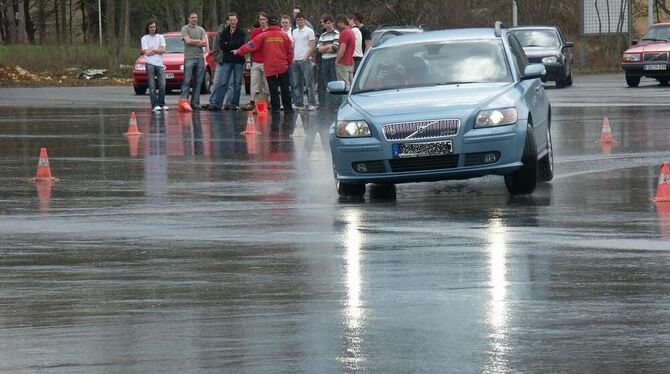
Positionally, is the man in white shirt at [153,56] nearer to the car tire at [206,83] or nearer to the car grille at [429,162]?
Result: the car tire at [206,83]

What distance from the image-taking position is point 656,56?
41.6 metres

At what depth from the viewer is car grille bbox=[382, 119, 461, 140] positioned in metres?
14.4

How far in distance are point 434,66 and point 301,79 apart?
49.9 feet

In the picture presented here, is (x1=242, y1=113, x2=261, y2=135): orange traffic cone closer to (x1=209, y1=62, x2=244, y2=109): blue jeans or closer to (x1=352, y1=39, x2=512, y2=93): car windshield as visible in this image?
(x1=209, y1=62, x2=244, y2=109): blue jeans

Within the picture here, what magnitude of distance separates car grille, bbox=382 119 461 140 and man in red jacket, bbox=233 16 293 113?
1533 cm

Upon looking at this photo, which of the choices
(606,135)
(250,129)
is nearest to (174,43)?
(250,129)

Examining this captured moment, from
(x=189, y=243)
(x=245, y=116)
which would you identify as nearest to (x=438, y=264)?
(x=189, y=243)

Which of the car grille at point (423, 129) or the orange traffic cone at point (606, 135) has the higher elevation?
the car grille at point (423, 129)

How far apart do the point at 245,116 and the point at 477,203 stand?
15920 millimetres

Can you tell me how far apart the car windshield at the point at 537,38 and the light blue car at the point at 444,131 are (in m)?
28.0

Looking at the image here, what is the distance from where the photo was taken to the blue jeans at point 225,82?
31.3 metres

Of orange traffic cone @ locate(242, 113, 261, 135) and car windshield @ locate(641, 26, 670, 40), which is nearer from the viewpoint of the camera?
orange traffic cone @ locate(242, 113, 261, 135)

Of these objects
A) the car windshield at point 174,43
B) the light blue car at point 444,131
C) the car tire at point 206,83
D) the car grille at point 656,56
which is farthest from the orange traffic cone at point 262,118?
the car grille at point 656,56

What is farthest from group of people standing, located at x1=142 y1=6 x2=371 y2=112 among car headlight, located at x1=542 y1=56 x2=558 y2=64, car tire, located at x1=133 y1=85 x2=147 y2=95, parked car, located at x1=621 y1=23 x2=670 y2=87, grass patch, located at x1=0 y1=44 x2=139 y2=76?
grass patch, located at x1=0 y1=44 x2=139 y2=76
